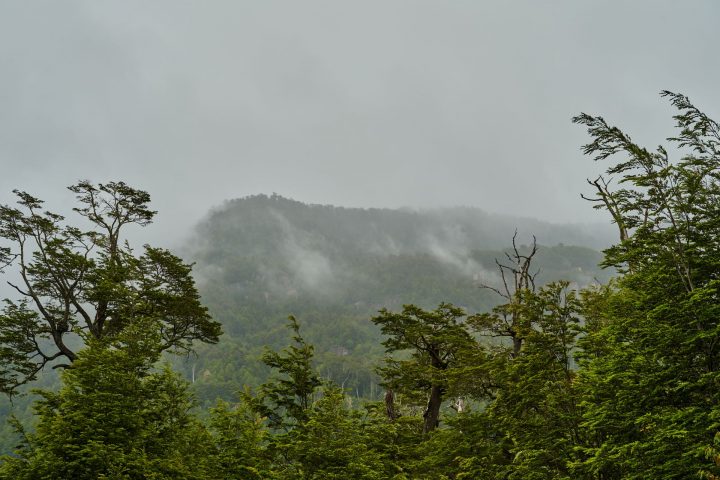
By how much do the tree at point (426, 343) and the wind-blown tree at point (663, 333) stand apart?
446 inches

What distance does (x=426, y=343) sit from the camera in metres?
22.5

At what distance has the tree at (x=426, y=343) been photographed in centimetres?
2147

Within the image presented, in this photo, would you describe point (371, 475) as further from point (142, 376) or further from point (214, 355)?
point (214, 355)

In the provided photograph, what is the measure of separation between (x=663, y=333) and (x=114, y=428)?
12641 millimetres

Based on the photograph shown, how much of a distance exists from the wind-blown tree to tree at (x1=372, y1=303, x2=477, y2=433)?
11335 millimetres

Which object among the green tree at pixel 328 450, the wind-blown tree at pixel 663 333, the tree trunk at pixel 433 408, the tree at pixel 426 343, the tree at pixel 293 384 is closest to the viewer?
the wind-blown tree at pixel 663 333

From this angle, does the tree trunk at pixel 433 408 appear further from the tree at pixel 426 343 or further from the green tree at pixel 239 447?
the green tree at pixel 239 447

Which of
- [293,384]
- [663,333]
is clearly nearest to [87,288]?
[293,384]

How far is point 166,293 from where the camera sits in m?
22.3

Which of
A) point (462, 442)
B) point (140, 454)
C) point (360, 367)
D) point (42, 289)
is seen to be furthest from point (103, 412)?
point (360, 367)

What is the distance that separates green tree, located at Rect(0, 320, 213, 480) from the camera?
364 inches

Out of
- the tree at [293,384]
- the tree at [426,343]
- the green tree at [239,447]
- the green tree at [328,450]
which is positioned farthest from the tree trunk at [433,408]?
the green tree at [239,447]

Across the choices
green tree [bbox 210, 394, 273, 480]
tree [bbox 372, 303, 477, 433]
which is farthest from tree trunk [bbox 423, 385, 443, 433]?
green tree [bbox 210, 394, 273, 480]

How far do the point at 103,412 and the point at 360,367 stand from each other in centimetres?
15497
